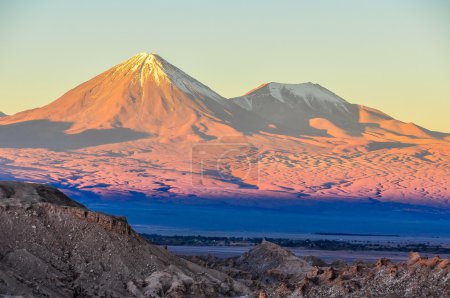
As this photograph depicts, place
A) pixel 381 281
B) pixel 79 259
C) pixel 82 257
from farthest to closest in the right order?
pixel 82 257
pixel 79 259
pixel 381 281

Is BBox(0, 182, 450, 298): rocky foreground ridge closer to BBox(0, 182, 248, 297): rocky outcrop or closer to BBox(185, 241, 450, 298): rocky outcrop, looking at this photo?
BBox(0, 182, 248, 297): rocky outcrop

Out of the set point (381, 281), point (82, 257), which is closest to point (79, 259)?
point (82, 257)

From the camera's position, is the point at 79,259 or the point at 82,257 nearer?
the point at 79,259

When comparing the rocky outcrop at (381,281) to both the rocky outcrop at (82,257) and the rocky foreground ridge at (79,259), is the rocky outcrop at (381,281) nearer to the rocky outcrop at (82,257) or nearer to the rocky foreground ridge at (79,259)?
the rocky foreground ridge at (79,259)

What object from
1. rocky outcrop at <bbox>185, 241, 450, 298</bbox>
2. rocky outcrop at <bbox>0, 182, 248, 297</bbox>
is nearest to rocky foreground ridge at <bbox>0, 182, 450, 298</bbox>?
rocky outcrop at <bbox>0, 182, 248, 297</bbox>

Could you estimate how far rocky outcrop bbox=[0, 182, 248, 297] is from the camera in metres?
60.1

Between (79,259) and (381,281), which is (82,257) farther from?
(381,281)

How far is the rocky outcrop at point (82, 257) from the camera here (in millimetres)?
60109

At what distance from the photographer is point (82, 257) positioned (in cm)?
6334

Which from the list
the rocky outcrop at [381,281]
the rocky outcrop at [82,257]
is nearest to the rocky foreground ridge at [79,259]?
the rocky outcrop at [82,257]

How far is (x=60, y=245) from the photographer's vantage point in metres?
63.9

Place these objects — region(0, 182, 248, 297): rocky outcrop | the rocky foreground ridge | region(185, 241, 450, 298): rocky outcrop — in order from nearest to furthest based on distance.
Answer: region(185, 241, 450, 298): rocky outcrop < the rocky foreground ridge < region(0, 182, 248, 297): rocky outcrop

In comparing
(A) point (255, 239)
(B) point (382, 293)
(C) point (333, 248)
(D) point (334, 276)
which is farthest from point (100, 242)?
(A) point (255, 239)

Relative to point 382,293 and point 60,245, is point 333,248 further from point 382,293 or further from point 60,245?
point 382,293
